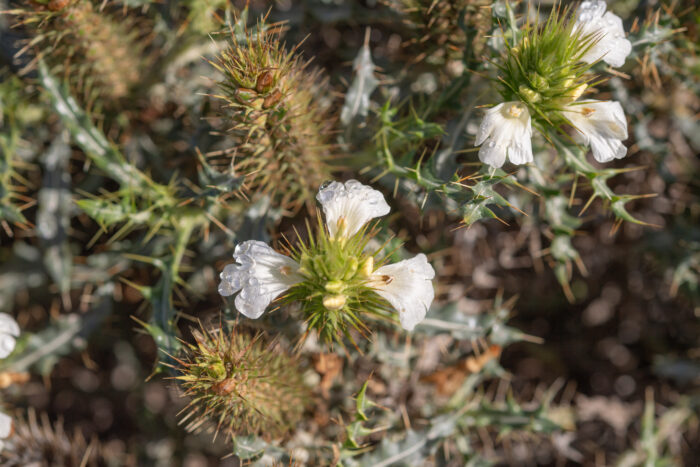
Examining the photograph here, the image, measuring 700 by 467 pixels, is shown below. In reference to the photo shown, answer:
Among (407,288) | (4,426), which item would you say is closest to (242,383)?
(407,288)

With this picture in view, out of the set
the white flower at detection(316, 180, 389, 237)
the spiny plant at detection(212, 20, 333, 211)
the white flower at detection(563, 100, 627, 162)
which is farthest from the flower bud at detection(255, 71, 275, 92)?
the white flower at detection(563, 100, 627, 162)

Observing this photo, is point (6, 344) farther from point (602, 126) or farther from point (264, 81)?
point (602, 126)

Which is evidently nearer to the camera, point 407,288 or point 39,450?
point 407,288

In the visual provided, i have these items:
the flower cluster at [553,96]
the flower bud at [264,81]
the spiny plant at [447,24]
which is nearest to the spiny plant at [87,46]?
the flower bud at [264,81]

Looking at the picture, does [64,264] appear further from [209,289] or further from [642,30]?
[642,30]

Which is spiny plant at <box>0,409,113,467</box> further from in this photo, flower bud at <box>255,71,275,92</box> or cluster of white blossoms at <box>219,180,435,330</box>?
flower bud at <box>255,71,275,92</box>

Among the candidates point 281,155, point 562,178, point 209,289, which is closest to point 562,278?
point 562,178

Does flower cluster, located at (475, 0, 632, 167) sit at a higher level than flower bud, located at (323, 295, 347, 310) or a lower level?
higher
